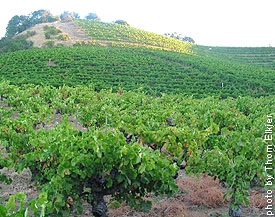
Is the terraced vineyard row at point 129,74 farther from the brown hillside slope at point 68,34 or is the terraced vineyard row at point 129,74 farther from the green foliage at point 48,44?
the brown hillside slope at point 68,34

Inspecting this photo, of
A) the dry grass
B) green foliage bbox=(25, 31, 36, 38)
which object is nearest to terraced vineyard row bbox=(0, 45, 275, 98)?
the dry grass

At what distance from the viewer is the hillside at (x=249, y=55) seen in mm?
55594

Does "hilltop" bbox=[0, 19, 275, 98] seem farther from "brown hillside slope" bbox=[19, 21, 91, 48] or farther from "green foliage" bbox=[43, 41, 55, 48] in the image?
"brown hillside slope" bbox=[19, 21, 91, 48]

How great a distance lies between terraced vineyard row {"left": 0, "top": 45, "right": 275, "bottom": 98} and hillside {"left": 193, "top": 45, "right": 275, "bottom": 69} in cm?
2123

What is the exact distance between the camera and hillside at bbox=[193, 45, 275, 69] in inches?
2189

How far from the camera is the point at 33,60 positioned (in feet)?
119

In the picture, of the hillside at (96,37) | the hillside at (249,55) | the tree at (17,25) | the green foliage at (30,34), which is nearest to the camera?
the hillside at (96,37)

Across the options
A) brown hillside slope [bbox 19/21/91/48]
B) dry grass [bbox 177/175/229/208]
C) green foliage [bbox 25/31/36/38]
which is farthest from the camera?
green foliage [bbox 25/31/36/38]

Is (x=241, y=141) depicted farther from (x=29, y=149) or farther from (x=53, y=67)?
(x=53, y=67)

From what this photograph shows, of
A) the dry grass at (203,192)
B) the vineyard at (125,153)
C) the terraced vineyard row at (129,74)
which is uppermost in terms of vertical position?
the terraced vineyard row at (129,74)

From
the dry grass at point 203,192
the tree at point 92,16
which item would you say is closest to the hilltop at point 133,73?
the dry grass at point 203,192

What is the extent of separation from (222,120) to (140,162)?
6303mm

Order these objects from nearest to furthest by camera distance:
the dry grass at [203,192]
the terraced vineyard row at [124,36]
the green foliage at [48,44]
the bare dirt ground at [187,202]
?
the bare dirt ground at [187,202] → the dry grass at [203,192] → the green foliage at [48,44] → the terraced vineyard row at [124,36]

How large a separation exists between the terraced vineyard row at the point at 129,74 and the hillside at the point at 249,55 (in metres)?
21.2
